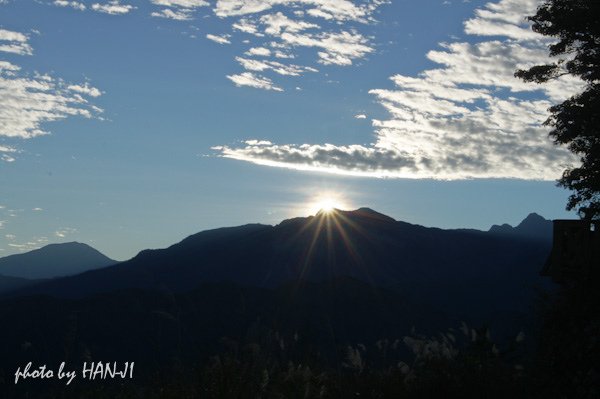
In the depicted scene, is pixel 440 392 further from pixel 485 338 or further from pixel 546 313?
pixel 485 338

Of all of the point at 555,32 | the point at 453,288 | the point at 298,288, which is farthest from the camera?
the point at 453,288

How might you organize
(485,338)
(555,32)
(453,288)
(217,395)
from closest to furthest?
(217,395)
(485,338)
(555,32)
(453,288)

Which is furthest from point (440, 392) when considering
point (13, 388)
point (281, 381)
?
point (13, 388)

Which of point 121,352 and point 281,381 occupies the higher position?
point 281,381

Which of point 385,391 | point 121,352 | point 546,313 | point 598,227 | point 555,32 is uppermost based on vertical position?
point 555,32

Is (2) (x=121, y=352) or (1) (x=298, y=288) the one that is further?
(1) (x=298, y=288)

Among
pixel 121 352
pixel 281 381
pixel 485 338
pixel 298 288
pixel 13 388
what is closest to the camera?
pixel 281 381

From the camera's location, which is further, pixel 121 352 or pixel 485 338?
pixel 121 352

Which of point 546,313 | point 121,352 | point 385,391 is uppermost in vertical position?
point 546,313

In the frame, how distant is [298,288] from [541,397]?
14597cm

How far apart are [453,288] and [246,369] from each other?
192 metres

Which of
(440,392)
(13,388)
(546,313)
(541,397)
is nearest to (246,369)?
(440,392)

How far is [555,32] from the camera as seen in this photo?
21766 millimetres

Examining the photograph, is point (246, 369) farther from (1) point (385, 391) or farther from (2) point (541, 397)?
(2) point (541, 397)
